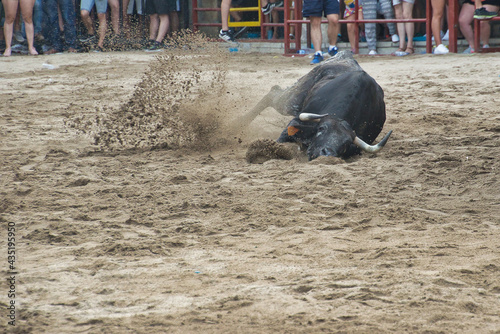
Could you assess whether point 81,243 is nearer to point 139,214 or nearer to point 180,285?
point 139,214

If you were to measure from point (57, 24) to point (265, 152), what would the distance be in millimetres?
10094

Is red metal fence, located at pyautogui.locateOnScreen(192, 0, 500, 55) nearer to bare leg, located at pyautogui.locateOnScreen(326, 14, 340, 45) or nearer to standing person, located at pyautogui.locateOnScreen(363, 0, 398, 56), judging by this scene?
standing person, located at pyautogui.locateOnScreen(363, 0, 398, 56)

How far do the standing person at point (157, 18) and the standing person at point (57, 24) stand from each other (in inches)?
69.3

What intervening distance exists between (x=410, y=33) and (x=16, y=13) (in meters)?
8.26

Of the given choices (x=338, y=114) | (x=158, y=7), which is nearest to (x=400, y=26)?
(x=158, y=7)

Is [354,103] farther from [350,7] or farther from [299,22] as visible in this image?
[299,22]

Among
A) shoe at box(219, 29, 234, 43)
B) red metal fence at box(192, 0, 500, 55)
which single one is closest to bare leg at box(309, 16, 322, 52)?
Answer: red metal fence at box(192, 0, 500, 55)

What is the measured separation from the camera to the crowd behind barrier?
36.8 feet

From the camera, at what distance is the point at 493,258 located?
9.88 ft

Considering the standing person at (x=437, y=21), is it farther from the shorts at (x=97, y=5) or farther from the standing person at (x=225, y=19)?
the shorts at (x=97, y=5)

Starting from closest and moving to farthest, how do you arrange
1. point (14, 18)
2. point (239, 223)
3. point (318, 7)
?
point (239, 223) → point (318, 7) → point (14, 18)

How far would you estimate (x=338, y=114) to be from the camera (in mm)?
5434

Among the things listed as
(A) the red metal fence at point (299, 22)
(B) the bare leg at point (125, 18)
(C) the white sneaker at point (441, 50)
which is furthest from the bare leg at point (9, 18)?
(C) the white sneaker at point (441, 50)

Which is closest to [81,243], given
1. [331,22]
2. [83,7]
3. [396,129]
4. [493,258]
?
[493,258]
